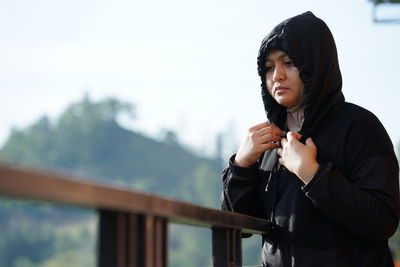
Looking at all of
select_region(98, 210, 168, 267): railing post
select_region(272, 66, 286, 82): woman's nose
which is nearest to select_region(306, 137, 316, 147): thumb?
select_region(272, 66, 286, 82): woman's nose

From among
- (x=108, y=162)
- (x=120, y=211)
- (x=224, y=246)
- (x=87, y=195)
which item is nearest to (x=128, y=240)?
(x=120, y=211)

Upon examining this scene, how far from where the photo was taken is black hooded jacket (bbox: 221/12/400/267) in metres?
2.03

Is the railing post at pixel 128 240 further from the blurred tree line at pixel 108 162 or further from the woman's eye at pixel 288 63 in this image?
the blurred tree line at pixel 108 162

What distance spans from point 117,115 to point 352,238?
298 ft

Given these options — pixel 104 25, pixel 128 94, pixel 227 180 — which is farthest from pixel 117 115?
pixel 227 180

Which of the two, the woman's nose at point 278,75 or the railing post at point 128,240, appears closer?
the railing post at point 128,240

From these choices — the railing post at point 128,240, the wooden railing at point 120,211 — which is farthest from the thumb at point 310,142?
the railing post at point 128,240

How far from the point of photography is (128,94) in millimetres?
109438

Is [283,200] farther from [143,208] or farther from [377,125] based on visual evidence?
[143,208]

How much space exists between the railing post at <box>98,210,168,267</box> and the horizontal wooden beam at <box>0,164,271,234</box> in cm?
2

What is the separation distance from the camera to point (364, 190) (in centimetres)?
206

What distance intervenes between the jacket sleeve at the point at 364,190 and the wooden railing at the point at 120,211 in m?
0.39

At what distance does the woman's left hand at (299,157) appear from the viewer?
2064mm

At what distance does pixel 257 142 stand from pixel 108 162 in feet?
288
